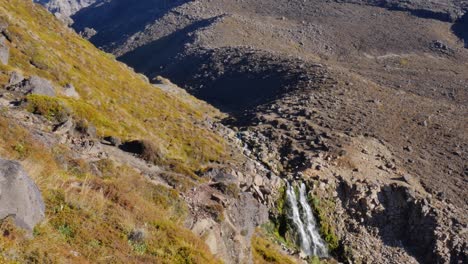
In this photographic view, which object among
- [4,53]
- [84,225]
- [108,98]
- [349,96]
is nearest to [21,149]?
[84,225]

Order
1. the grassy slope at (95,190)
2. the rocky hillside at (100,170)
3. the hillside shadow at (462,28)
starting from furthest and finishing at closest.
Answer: the hillside shadow at (462,28), the rocky hillside at (100,170), the grassy slope at (95,190)

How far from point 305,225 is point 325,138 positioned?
40.9 feet

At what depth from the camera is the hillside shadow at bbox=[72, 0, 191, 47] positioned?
398ft

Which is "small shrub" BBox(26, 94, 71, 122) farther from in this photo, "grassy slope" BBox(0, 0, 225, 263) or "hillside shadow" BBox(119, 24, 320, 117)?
"hillside shadow" BBox(119, 24, 320, 117)

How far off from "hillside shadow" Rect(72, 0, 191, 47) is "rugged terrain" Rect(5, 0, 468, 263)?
881 inches

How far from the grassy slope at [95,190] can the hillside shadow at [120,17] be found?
279 feet

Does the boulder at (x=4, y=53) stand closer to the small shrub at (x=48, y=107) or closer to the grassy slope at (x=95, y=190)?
the grassy slope at (x=95, y=190)

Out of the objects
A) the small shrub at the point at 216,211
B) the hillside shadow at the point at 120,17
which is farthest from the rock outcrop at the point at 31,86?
the hillside shadow at the point at 120,17

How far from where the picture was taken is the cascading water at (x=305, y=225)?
28.2 m

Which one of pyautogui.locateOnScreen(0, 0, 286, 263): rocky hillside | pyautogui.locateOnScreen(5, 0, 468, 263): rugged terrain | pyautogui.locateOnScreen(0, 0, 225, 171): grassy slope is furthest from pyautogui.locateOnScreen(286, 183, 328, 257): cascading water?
pyautogui.locateOnScreen(0, 0, 225, 171): grassy slope

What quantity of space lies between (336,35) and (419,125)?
2303 inches

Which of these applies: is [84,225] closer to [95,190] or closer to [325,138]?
[95,190]

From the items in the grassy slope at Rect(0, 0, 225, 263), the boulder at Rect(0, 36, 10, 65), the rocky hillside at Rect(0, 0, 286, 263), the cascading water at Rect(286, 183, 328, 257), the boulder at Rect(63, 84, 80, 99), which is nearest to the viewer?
the grassy slope at Rect(0, 0, 225, 263)

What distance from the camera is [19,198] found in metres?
9.27
